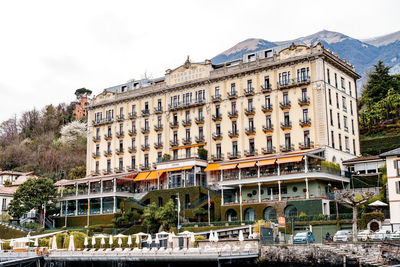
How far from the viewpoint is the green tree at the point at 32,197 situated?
7175 centimetres

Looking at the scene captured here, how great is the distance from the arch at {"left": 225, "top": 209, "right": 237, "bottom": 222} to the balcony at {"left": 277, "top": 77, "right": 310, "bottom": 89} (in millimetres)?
17235

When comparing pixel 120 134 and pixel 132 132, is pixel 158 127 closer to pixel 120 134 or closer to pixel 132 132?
pixel 132 132

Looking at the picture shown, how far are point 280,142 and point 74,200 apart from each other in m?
32.6

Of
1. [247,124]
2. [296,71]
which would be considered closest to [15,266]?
[247,124]

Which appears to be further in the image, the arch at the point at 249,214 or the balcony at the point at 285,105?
the balcony at the point at 285,105

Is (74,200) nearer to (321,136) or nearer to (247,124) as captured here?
(247,124)

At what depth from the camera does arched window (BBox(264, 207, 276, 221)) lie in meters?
58.6

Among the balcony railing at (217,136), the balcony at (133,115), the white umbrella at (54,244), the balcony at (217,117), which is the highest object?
the balcony at (133,115)

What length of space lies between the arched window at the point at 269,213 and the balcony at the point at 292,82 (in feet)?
53.8

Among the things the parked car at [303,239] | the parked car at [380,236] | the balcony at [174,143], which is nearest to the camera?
the parked car at [380,236]

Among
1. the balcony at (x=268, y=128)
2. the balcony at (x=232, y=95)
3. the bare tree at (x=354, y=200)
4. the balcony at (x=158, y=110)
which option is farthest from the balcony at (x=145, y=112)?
the bare tree at (x=354, y=200)

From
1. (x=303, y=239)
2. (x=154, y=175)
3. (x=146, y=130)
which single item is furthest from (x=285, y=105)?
(x=303, y=239)

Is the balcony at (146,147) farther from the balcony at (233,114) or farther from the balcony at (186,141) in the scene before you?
the balcony at (233,114)

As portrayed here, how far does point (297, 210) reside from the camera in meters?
56.5
